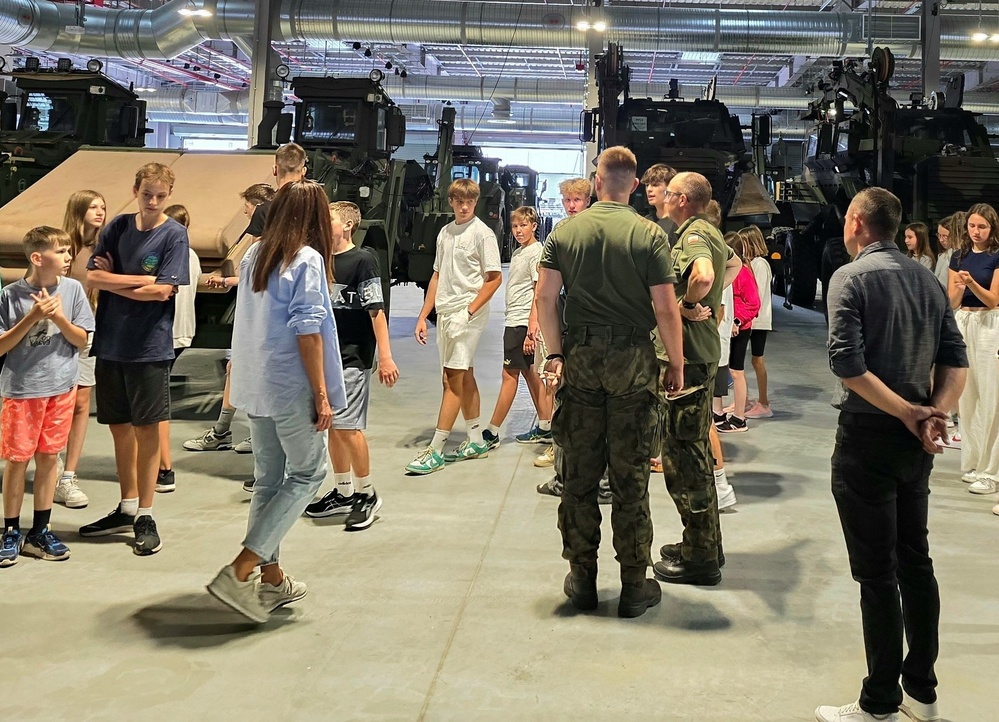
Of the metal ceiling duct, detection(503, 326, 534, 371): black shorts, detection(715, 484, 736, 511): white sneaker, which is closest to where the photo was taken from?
detection(715, 484, 736, 511): white sneaker

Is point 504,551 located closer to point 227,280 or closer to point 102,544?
point 102,544

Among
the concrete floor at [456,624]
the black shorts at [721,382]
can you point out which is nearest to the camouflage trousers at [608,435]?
the concrete floor at [456,624]

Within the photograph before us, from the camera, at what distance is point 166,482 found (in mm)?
4723

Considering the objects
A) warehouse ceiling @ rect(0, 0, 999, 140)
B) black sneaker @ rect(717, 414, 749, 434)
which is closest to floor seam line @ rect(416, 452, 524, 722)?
black sneaker @ rect(717, 414, 749, 434)

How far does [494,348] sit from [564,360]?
691 centimetres

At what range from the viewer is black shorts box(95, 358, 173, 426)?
12.4 ft

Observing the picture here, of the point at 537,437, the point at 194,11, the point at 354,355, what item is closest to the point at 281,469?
the point at 354,355

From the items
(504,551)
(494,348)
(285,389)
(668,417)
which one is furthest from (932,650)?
(494,348)

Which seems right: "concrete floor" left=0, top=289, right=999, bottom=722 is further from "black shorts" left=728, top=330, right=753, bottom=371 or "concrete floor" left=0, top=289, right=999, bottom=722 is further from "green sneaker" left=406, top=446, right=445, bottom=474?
"black shorts" left=728, top=330, right=753, bottom=371

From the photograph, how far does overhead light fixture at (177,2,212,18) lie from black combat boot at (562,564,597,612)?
12.1m

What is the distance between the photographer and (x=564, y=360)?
3289mm

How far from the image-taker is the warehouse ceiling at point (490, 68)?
15.8 meters

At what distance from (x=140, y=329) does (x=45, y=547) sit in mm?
950

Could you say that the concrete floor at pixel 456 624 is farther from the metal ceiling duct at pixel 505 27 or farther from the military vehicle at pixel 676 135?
the metal ceiling duct at pixel 505 27
